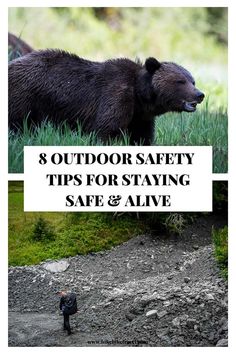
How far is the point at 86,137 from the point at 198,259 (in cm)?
140

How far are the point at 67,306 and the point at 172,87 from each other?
1998 millimetres

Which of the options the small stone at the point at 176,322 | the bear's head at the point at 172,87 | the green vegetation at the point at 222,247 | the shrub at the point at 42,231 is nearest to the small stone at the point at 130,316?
the small stone at the point at 176,322

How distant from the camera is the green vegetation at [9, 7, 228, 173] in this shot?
957 cm

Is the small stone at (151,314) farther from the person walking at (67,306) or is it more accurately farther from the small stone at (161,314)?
the person walking at (67,306)

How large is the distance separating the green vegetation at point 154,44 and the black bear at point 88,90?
15 centimetres

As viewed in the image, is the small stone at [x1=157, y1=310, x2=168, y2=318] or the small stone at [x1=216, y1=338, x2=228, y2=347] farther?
the small stone at [x1=157, y1=310, x2=168, y2=318]

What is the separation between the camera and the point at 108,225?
9711mm

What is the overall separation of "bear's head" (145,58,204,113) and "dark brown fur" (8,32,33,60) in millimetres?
1561

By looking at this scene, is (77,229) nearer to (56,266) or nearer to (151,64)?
(56,266)

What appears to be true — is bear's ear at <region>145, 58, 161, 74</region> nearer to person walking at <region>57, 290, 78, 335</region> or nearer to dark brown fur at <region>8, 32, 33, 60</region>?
dark brown fur at <region>8, 32, 33, 60</region>

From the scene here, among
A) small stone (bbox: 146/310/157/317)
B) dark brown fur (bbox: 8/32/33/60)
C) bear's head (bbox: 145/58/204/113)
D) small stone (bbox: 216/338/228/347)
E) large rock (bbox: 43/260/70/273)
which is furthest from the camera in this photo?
dark brown fur (bbox: 8/32/33/60)

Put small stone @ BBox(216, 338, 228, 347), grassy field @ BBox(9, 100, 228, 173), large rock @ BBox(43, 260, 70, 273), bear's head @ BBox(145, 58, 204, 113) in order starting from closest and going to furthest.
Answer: small stone @ BBox(216, 338, 228, 347) → grassy field @ BBox(9, 100, 228, 173) → bear's head @ BBox(145, 58, 204, 113) → large rock @ BBox(43, 260, 70, 273)

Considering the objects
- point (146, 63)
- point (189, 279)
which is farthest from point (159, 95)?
point (189, 279)

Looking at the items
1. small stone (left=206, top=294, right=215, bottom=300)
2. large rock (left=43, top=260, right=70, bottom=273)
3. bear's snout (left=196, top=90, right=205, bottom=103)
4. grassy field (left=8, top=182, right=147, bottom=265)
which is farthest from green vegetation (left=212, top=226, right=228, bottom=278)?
large rock (left=43, top=260, right=70, bottom=273)
